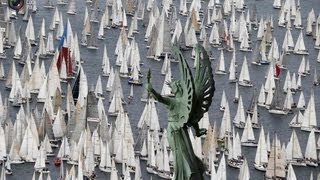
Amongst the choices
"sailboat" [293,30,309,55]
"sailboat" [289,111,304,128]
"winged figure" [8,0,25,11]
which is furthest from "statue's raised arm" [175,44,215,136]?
"winged figure" [8,0,25,11]

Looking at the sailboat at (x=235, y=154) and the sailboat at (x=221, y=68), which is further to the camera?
the sailboat at (x=221, y=68)

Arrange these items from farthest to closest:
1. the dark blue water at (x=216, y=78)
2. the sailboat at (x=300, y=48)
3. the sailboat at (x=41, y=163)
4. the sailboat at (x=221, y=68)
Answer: the sailboat at (x=300, y=48), the sailboat at (x=221, y=68), the dark blue water at (x=216, y=78), the sailboat at (x=41, y=163)

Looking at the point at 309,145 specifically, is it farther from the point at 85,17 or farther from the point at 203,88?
the point at 203,88

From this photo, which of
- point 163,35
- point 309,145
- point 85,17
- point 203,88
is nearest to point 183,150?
point 203,88

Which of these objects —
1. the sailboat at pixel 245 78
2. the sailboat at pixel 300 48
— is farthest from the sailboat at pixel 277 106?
the sailboat at pixel 300 48

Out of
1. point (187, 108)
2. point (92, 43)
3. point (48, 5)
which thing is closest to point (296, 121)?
point (92, 43)

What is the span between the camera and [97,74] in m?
83.8

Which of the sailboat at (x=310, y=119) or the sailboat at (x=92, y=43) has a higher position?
the sailboat at (x=92, y=43)

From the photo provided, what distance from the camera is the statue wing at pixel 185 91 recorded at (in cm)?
2581

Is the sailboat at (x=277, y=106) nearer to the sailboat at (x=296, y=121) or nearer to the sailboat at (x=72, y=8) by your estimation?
the sailboat at (x=296, y=121)

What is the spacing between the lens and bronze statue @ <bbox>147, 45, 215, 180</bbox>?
25906 millimetres

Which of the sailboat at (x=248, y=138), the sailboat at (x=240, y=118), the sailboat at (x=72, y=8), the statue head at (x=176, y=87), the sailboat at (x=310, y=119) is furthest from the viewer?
the sailboat at (x=72, y=8)

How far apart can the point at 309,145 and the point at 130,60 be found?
20.6 metres

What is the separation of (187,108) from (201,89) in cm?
48
